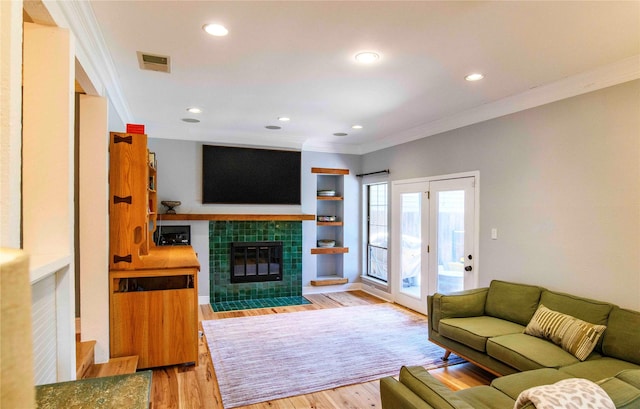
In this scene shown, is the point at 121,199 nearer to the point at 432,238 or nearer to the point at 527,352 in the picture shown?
the point at 527,352

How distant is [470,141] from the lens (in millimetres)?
4320

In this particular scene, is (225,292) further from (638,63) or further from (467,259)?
(638,63)

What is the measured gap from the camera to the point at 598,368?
2.46 m

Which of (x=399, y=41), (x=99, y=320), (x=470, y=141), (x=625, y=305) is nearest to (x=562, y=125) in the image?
(x=470, y=141)

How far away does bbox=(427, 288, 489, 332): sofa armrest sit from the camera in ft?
11.9

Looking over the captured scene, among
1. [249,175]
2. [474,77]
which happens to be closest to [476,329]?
[474,77]

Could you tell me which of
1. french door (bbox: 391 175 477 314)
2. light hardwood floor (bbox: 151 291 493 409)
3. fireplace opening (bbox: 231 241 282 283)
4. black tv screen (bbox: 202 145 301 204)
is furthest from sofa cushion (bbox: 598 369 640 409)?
black tv screen (bbox: 202 145 301 204)

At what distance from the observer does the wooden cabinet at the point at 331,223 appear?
6531mm

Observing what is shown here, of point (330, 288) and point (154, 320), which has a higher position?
point (154, 320)

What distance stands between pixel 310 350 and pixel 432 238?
220 cm

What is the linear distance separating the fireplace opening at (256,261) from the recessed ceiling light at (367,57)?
3.79 metres

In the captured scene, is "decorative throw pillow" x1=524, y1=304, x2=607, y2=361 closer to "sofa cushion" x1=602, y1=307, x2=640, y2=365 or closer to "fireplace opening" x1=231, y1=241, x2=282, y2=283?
"sofa cushion" x1=602, y1=307, x2=640, y2=365

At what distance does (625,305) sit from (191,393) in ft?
11.3

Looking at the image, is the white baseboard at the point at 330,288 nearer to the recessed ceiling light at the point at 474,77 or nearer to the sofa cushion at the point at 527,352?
the sofa cushion at the point at 527,352
